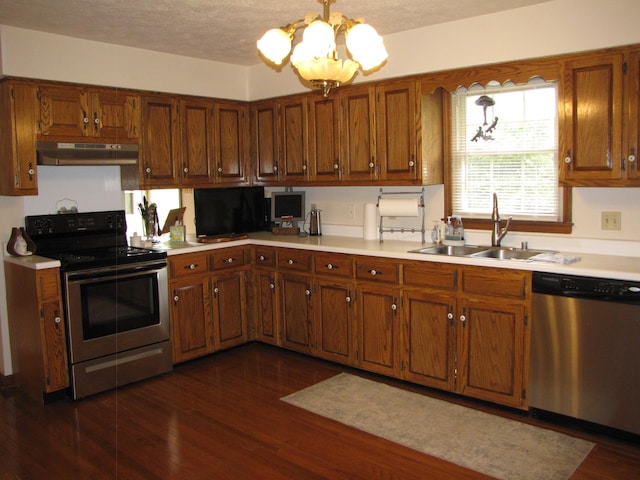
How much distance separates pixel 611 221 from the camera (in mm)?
3434

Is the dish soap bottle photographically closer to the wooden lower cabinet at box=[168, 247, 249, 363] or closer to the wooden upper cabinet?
the wooden lower cabinet at box=[168, 247, 249, 363]

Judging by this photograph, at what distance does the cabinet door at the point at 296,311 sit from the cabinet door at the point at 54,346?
1.66 metres

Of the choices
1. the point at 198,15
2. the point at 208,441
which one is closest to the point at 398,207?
the point at 198,15

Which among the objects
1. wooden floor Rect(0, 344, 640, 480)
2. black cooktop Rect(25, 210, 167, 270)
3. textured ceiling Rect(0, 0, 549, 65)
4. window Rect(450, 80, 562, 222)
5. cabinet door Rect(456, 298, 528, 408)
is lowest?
wooden floor Rect(0, 344, 640, 480)

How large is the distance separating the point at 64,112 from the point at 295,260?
200 centimetres

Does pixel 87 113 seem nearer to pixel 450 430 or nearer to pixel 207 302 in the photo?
pixel 207 302

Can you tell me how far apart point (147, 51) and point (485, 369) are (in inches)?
135

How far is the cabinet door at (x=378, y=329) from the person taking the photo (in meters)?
3.81

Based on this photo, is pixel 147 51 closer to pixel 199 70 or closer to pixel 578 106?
pixel 199 70

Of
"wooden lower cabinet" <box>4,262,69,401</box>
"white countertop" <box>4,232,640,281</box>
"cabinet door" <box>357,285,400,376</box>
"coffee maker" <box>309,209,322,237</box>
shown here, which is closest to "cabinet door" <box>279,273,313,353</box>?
"white countertop" <box>4,232,640,281</box>

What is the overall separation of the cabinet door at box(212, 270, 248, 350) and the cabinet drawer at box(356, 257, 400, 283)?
1.21 metres

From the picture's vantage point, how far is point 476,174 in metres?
4.07

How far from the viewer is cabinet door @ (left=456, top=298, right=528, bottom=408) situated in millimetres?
3250

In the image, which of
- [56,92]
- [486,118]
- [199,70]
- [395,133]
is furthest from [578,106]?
[56,92]
